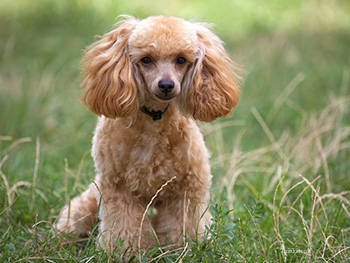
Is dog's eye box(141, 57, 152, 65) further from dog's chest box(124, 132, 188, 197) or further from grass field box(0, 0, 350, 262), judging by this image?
grass field box(0, 0, 350, 262)

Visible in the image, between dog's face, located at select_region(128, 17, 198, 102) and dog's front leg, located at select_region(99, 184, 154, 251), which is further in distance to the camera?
dog's front leg, located at select_region(99, 184, 154, 251)

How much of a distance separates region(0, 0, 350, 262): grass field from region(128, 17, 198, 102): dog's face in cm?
61

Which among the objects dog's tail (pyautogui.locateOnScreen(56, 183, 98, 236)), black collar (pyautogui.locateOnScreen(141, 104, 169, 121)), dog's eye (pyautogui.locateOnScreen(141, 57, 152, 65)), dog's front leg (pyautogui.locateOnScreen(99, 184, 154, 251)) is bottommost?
dog's tail (pyautogui.locateOnScreen(56, 183, 98, 236))

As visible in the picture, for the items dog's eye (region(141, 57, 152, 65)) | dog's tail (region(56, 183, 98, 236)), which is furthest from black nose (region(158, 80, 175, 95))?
dog's tail (region(56, 183, 98, 236))

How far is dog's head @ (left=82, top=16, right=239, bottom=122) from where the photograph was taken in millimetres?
3107

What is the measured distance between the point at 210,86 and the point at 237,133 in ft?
8.64

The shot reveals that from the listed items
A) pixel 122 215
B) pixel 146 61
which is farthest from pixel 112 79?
pixel 122 215

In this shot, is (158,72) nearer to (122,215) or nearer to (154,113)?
(154,113)

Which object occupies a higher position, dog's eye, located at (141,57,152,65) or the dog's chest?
dog's eye, located at (141,57,152,65)

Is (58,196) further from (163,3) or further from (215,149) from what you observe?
(163,3)

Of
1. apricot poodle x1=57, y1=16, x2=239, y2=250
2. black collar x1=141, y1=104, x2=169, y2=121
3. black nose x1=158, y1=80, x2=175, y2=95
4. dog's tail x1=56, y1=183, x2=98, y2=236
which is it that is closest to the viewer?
black nose x1=158, y1=80, x2=175, y2=95

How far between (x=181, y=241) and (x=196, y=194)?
0.35 meters

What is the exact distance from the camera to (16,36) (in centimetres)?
792

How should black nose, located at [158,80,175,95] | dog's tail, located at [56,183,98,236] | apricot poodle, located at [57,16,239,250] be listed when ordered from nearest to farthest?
black nose, located at [158,80,175,95], apricot poodle, located at [57,16,239,250], dog's tail, located at [56,183,98,236]
